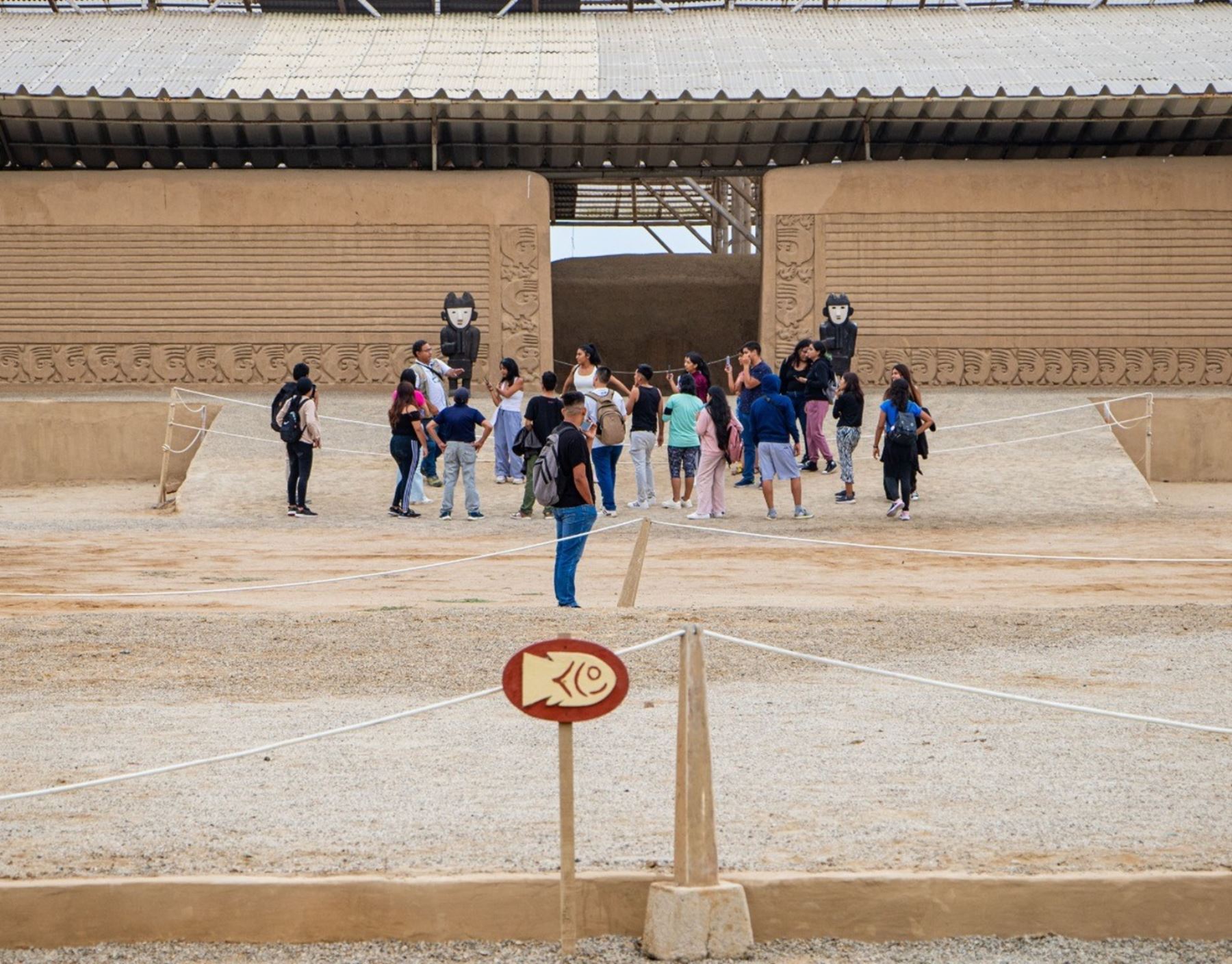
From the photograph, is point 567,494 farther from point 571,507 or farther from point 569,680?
point 569,680

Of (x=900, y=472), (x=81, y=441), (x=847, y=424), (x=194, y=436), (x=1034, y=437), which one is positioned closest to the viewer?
(x=900, y=472)

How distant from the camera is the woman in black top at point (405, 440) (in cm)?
1521

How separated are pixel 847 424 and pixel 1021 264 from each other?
8316 mm

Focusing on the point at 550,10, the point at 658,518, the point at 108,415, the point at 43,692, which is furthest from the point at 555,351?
the point at 43,692

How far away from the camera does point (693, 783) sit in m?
5.12

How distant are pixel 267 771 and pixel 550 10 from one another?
2591cm

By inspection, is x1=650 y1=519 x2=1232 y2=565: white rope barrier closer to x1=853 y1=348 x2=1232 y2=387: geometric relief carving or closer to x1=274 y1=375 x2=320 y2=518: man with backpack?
x1=274 y1=375 x2=320 y2=518: man with backpack

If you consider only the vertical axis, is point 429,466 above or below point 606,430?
below

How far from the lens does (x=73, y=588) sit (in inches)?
465

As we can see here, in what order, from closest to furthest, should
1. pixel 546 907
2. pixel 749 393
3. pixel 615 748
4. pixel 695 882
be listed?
pixel 695 882
pixel 546 907
pixel 615 748
pixel 749 393

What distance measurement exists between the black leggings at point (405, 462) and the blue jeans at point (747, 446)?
141 inches

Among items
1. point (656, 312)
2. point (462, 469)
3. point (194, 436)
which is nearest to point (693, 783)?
point (462, 469)

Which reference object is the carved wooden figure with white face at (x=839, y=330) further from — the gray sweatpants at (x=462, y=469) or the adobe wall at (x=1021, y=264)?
the gray sweatpants at (x=462, y=469)

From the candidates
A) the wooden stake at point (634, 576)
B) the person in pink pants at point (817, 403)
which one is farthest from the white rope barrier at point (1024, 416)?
the wooden stake at point (634, 576)
